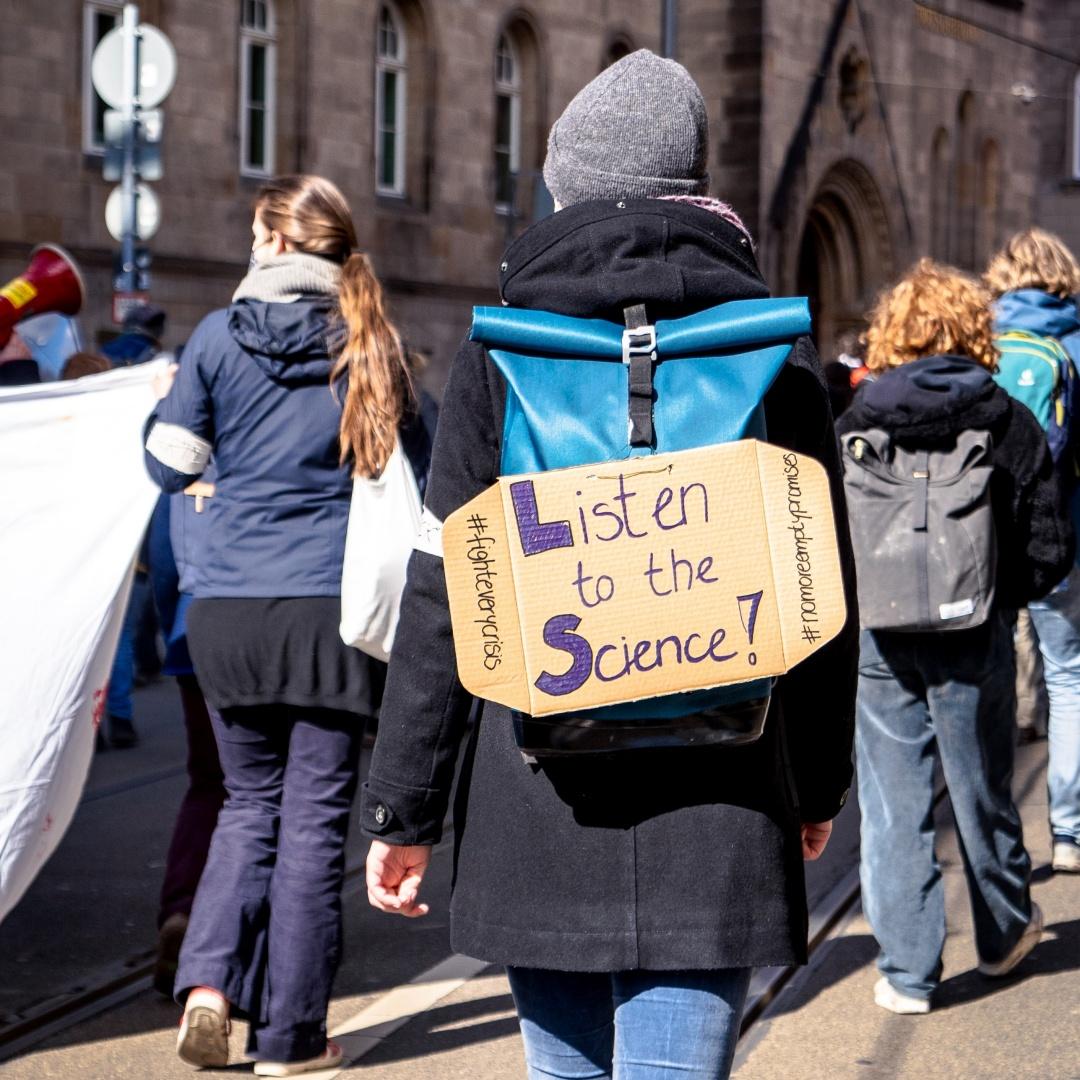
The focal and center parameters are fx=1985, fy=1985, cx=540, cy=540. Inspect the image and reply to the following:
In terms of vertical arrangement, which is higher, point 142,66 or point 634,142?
point 634,142

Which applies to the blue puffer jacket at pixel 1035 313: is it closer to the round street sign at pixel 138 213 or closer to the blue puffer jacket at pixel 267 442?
the blue puffer jacket at pixel 267 442

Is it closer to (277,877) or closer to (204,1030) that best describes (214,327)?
(277,877)

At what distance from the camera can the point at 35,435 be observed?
497cm

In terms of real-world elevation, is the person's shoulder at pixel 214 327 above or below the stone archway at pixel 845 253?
above

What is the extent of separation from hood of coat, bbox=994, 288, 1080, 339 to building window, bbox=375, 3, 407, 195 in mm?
16237

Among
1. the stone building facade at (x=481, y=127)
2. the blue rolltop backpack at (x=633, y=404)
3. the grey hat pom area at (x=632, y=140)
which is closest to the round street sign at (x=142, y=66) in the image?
the stone building facade at (x=481, y=127)

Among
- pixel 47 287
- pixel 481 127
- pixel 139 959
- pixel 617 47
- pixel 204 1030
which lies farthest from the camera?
pixel 617 47

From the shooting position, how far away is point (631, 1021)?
2518 mm

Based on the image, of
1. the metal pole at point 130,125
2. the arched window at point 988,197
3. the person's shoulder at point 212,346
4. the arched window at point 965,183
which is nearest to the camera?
the person's shoulder at point 212,346

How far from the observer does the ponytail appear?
4441 millimetres

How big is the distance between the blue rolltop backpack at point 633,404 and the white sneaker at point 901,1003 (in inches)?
105

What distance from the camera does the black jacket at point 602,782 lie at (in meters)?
2.48

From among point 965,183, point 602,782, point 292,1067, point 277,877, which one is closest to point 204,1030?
point 292,1067

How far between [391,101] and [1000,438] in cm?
1816
